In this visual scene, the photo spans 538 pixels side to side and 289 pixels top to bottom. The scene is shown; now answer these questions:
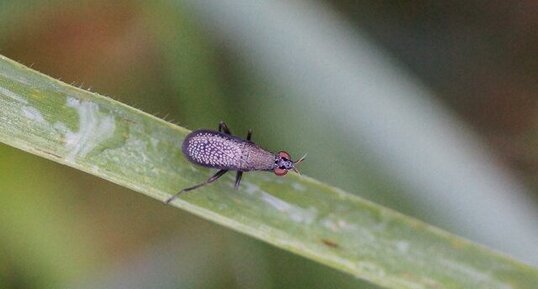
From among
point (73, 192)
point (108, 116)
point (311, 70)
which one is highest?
point (311, 70)

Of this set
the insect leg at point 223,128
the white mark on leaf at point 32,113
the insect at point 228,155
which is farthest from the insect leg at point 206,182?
the white mark on leaf at point 32,113

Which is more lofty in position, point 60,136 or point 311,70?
point 311,70

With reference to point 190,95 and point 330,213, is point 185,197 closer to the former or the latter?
point 330,213

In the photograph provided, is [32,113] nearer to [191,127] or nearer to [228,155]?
[228,155]

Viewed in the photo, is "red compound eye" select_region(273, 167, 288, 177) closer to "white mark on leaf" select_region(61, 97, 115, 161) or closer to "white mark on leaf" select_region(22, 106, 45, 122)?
"white mark on leaf" select_region(61, 97, 115, 161)

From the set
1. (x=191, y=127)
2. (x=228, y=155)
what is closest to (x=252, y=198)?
(x=228, y=155)

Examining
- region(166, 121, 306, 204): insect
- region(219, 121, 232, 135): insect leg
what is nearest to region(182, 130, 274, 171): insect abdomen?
region(166, 121, 306, 204): insect

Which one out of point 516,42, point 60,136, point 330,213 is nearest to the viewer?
point 60,136

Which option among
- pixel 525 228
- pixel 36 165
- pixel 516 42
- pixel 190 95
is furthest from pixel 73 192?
pixel 516 42
